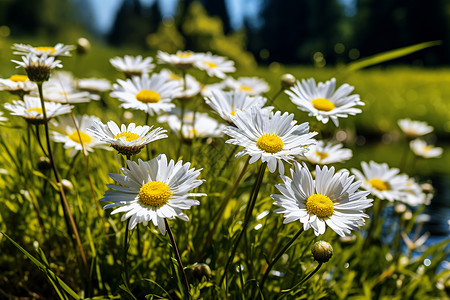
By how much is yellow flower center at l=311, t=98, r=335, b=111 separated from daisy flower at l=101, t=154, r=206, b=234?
16.3 inches

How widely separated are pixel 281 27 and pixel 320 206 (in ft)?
118

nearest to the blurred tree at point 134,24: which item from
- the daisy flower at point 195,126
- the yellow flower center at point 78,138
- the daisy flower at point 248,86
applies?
the daisy flower at point 248,86

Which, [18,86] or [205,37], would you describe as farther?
[205,37]

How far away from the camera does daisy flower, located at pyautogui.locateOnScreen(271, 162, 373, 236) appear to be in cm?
75

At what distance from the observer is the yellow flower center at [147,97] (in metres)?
1.06

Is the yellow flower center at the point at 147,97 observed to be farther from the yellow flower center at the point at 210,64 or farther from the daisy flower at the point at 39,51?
the yellow flower center at the point at 210,64

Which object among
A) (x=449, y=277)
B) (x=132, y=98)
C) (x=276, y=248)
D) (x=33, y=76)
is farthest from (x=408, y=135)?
(x=33, y=76)

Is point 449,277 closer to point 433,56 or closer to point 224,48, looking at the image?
point 224,48

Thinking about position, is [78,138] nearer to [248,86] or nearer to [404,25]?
[248,86]

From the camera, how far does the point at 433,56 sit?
22172mm

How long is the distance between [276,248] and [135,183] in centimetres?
48

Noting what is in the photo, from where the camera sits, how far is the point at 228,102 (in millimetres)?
1078

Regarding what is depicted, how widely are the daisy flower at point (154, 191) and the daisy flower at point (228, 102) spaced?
0.21 m

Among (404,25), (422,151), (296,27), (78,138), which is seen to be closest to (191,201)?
(78,138)
